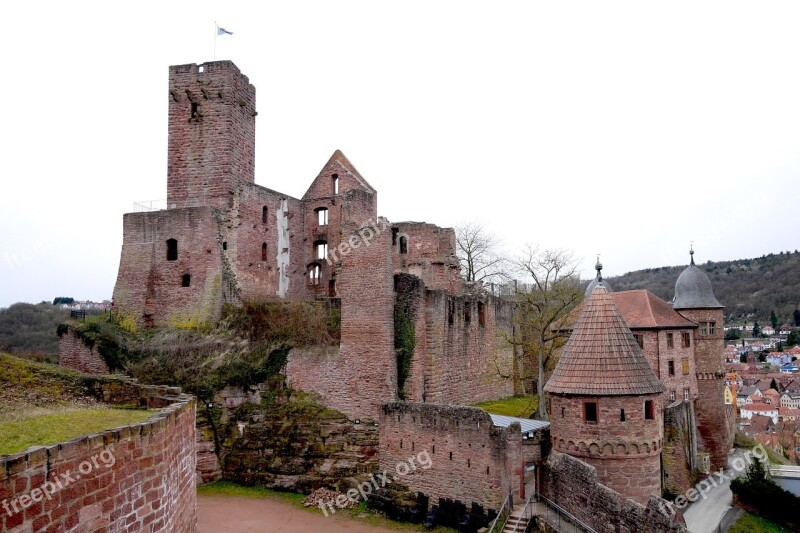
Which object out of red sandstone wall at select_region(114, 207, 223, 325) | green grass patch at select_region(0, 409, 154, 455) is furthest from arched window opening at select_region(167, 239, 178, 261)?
green grass patch at select_region(0, 409, 154, 455)

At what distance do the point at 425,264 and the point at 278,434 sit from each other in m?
12.5

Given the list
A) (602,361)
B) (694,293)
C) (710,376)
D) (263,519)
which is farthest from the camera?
(694,293)

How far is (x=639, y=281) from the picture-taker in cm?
12125

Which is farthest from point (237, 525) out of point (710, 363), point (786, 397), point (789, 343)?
point (789, 343)

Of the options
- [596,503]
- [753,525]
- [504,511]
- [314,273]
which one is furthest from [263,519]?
[753,525]

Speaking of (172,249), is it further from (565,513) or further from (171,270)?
(565,513)

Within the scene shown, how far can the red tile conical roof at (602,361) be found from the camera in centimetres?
1557

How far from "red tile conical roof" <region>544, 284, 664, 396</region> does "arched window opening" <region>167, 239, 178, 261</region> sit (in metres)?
16.6

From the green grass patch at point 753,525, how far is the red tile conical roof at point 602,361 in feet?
45.8

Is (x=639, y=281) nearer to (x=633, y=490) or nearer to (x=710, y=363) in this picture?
(x=710, y=363)

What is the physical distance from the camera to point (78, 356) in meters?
23.6

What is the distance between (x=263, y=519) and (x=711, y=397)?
976 inches

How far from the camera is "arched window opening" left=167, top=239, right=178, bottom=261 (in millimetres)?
25781

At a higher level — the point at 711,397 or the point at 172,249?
the point at 172,249
